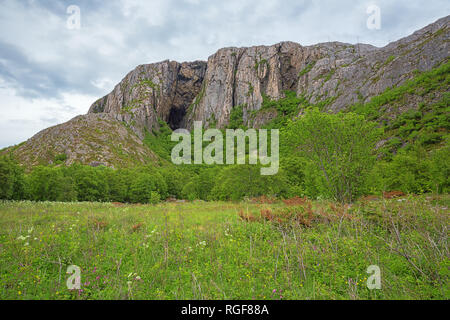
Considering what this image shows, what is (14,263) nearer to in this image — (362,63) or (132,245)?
(132,245)

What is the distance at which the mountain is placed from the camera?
238ft

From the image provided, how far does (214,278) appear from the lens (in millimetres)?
5078

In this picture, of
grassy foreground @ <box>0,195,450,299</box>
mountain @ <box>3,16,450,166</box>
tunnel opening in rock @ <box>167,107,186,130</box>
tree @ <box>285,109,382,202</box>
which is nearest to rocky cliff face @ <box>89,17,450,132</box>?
tunnel opening in rock @ <box>167,107,186,130</box>

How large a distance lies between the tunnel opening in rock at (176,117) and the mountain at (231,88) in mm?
953

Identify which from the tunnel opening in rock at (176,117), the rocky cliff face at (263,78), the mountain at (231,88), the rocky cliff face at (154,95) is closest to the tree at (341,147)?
the mountain at (231,88)

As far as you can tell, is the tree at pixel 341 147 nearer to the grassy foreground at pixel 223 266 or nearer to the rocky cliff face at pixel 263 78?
the grassy foreground at pixel 223 266

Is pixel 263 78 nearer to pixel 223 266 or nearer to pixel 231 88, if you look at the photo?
pixel 231 88

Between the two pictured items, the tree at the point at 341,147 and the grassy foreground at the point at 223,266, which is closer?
the grassy foreground at the point at 223,266

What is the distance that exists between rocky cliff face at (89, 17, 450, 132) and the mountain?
1.40 feet

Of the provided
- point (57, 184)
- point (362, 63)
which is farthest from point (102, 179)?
point (362, 63)

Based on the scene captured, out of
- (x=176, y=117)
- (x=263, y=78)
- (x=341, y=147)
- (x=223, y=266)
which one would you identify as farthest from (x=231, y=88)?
(x=223, y=266)

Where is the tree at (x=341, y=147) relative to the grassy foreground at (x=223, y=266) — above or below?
above

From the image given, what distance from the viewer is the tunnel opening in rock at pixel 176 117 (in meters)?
183

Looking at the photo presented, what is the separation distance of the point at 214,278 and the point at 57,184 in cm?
4433
